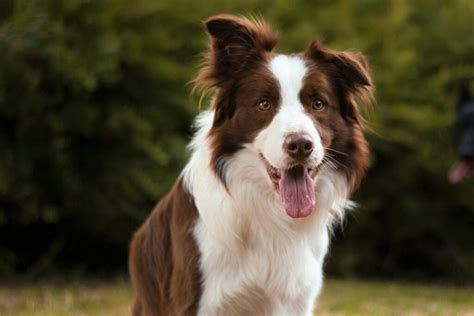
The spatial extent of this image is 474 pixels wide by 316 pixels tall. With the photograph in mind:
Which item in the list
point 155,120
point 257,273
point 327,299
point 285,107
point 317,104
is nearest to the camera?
point 285,107

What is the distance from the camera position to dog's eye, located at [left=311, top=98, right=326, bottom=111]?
402 centimetres

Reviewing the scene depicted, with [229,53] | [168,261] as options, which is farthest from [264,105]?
[168,261]

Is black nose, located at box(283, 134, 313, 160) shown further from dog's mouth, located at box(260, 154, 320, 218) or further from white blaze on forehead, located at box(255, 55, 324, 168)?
dog's mouth, located at box(260, 154, 320, 218)

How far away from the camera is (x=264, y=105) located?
157 inches

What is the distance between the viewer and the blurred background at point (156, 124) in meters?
7.70

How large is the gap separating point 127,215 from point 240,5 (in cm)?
233

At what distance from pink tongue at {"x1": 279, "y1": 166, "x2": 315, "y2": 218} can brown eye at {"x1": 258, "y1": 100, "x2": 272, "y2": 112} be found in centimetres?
30

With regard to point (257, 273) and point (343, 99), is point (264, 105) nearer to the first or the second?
point (343, 99)

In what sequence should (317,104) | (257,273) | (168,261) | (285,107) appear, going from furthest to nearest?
(168,261) < (257,273) < (317,104) < (285,107)

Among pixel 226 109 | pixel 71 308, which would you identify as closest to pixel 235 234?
pixel 226 109

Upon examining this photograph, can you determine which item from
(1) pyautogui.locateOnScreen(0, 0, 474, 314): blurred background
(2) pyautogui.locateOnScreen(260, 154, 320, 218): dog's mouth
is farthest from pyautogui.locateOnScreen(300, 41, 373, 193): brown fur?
(1) pyautogui.locateOnScreen(0, 0, 474, 314): blurred background

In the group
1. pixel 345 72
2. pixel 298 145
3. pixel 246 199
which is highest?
pixel 345 72

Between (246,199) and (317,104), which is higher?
(317,104)

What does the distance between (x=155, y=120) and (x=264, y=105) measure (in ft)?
14.0
